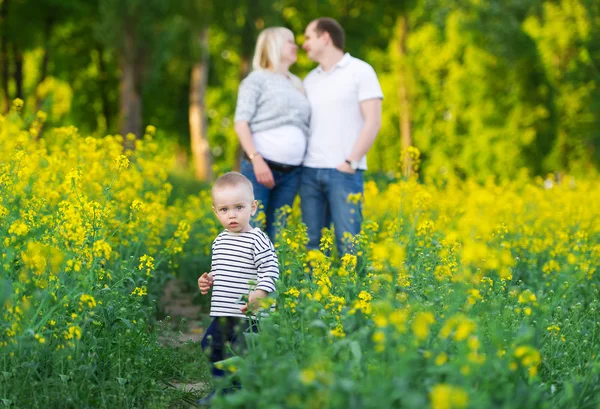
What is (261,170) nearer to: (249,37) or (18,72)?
(249,37)

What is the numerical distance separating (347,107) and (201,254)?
2114 millimetres

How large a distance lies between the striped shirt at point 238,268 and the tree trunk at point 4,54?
18136 millimetres

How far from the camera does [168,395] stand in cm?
421

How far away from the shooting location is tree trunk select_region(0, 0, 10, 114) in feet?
67.7

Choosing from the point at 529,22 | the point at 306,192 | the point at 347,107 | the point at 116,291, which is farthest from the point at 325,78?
the point at 529,22

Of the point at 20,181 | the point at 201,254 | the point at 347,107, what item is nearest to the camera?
the point at 20,181

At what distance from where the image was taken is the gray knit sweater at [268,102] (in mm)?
6066

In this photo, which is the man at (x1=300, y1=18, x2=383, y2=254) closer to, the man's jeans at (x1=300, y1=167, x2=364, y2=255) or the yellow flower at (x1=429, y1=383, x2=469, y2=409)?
the man's jeans at (x1=300, y1=167, x2=364, y2=255)

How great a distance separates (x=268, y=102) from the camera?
20.0 ft

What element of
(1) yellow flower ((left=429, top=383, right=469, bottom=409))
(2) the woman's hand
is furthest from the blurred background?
(1) yellow flower ((left=429, top=383, right=469, bottom=409))

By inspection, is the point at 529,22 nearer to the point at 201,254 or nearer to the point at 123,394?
the point at 201,254

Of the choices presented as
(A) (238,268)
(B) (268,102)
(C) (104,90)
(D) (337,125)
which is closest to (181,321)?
(A) (238,268)

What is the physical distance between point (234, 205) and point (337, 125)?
2.11 meters

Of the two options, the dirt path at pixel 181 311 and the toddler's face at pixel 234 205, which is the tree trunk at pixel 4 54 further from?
the toddler's face at pixel 234 205
